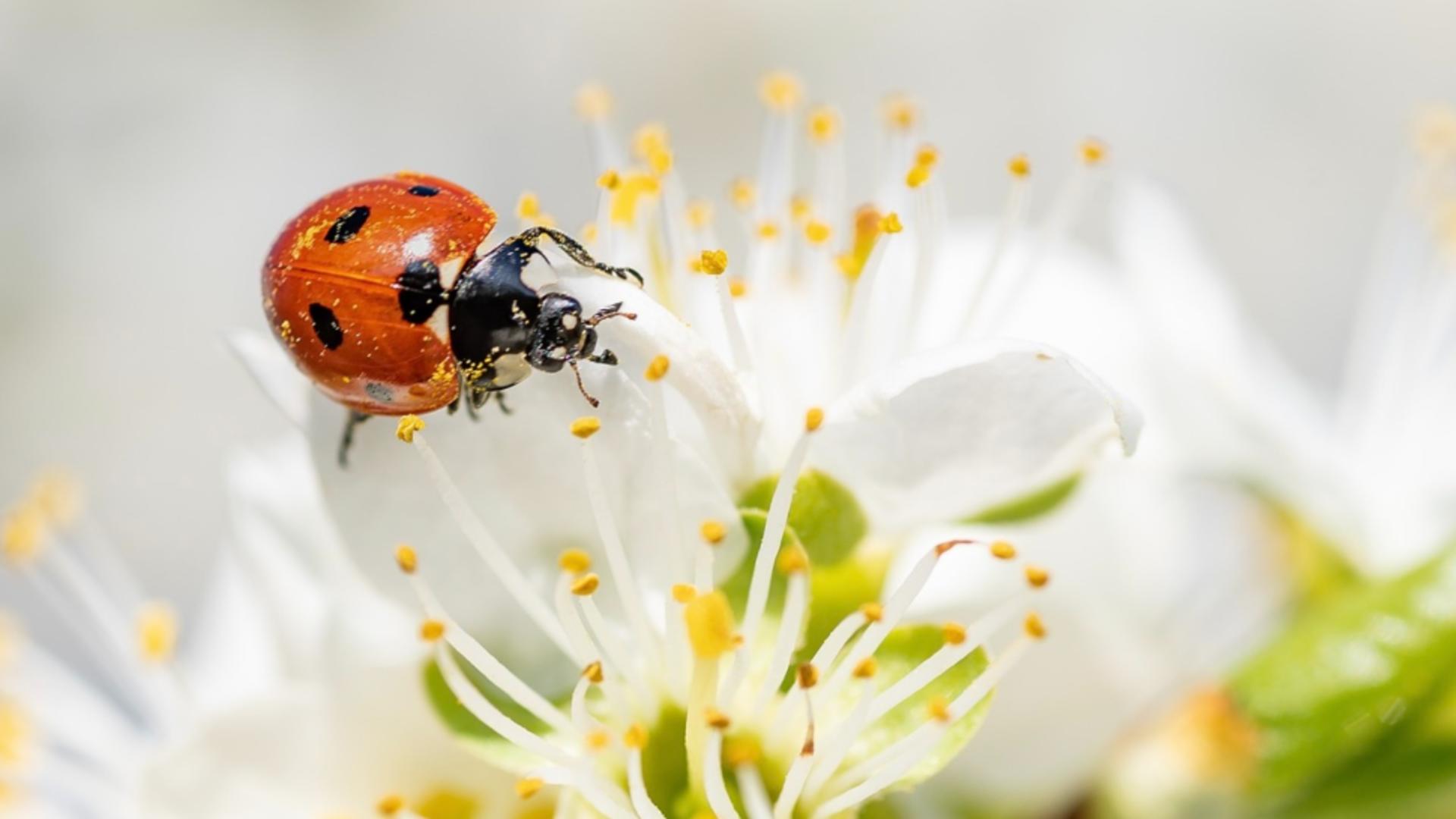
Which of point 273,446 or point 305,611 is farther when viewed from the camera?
point 273,446

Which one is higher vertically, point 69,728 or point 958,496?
point 958,496

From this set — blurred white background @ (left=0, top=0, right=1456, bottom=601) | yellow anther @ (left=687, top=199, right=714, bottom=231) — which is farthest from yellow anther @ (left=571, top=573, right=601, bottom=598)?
blurred white background @ (left=0, top=0, right=1456, bottom=601)

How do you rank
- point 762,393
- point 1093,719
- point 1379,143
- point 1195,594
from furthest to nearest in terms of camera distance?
point 1379,143, point 1195,594, point 1093,719, point 762,393

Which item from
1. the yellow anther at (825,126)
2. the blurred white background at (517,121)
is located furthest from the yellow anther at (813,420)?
the blurred white background at (517,121)

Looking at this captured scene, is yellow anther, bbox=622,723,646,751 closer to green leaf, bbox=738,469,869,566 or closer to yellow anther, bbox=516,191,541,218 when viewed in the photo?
green leaf, bbox=738,469,869,566

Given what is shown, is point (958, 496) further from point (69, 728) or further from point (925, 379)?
point (69, 728)

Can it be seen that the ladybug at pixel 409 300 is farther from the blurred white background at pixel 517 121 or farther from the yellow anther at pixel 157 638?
the blurred white background at pixel 517 121

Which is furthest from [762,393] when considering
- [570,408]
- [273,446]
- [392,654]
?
[273,446]
